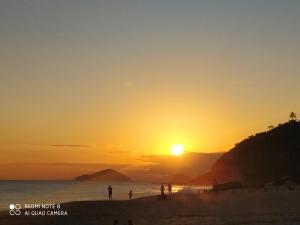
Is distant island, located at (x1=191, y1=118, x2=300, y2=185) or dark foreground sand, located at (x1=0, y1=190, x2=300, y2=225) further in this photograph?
distant island, located at (x1=191, y1=118, x2=300, y2=185)

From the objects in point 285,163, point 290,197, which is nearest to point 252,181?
point 285,163

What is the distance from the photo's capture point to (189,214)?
35.5 m

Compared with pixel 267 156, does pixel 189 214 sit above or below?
below

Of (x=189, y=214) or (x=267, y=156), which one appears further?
(x=267, y=156)

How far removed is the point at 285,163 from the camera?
126 metres

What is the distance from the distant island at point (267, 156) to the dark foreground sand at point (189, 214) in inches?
2993

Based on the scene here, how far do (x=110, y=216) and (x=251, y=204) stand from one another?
12.0m

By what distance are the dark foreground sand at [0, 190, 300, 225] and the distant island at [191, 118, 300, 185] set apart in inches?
2993

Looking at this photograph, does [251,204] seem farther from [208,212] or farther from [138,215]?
[138,215]

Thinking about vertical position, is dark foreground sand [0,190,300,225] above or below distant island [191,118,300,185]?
below

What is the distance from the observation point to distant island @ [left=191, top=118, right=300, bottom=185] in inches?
4902

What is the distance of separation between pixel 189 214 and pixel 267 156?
10246 cm

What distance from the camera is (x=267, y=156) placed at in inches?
5256

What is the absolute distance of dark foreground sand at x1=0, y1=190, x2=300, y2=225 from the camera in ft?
102
